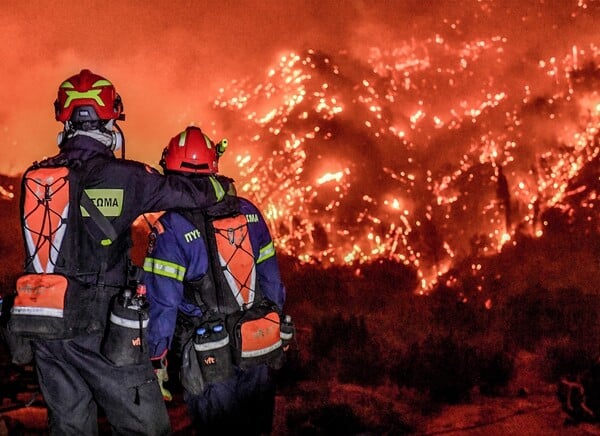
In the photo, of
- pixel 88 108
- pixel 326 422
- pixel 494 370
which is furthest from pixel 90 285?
pixel 494 370

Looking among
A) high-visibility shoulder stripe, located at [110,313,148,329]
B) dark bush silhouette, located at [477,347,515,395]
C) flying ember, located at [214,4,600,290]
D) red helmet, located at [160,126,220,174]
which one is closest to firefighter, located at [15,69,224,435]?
high-visibility shoulder stripe, located at [110,313,148,329]

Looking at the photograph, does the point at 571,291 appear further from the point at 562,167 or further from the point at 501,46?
the point at 501,46

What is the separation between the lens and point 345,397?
27.0 ft

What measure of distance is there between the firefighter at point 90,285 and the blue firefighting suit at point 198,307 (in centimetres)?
35

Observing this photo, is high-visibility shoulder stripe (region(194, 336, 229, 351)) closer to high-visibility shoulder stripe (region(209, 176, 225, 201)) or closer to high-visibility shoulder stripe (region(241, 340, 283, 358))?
high-visibility shoulder stripe (region(241, 340, 283, 358))

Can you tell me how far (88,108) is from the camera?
3.92m

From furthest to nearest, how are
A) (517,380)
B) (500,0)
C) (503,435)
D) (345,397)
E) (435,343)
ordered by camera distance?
(500,0), (435,343), (517,380), (345,397), (503,435)

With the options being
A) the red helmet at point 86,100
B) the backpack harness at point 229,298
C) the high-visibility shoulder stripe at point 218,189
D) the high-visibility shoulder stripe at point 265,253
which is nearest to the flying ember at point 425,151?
the high-visibility shoulder stripe at point 265,253

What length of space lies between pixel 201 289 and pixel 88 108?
1413mm

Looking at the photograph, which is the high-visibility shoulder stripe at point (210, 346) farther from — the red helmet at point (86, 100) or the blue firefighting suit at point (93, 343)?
the red helmet at point (86, 100)

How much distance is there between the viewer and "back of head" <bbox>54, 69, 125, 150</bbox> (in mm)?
3922

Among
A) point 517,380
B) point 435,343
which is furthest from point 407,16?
point 517,380

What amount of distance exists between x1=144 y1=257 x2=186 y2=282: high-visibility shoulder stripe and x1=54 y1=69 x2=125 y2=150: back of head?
804mm

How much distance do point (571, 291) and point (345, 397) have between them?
5838 mm
